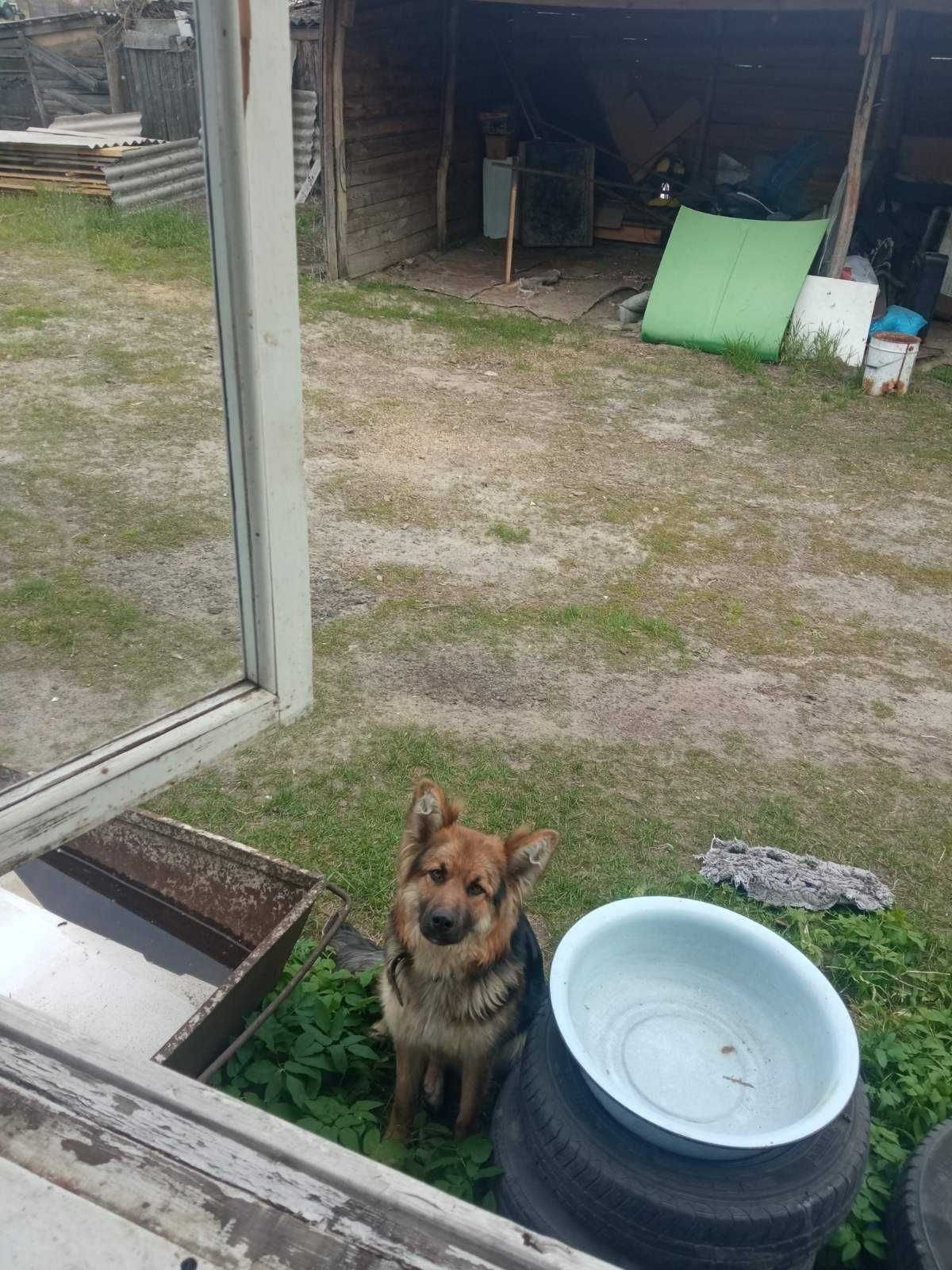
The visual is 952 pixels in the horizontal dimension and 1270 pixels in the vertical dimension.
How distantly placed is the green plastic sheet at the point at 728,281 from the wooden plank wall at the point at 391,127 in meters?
3.18

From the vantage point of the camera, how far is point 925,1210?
2205mm

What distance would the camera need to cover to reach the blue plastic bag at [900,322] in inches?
344

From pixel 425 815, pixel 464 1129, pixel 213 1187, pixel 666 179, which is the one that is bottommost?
pixel 464 1129

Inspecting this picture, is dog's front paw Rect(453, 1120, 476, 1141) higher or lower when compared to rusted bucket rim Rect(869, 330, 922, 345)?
lower

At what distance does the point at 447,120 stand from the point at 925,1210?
11258 mm

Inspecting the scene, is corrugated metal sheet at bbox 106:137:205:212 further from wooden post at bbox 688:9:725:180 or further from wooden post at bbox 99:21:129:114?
wooden post at bbox 688:9:725:180

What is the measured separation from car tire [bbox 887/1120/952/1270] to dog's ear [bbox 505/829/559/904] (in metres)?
1.10

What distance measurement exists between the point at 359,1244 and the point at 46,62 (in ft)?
30.7

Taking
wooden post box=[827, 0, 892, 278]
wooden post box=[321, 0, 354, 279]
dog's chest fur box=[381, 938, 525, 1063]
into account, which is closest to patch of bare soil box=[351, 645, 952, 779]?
dog's chest fur box=[381, 938, 525, 1063]

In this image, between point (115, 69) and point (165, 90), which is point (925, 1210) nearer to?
point (165, 90)

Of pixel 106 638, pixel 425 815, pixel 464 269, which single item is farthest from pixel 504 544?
pixel 464 269

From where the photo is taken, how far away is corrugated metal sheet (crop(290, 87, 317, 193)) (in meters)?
12.4

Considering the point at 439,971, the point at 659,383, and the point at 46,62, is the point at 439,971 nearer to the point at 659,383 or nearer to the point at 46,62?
the point at 659,383

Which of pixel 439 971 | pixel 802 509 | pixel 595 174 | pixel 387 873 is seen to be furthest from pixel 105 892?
pixel 595 174
